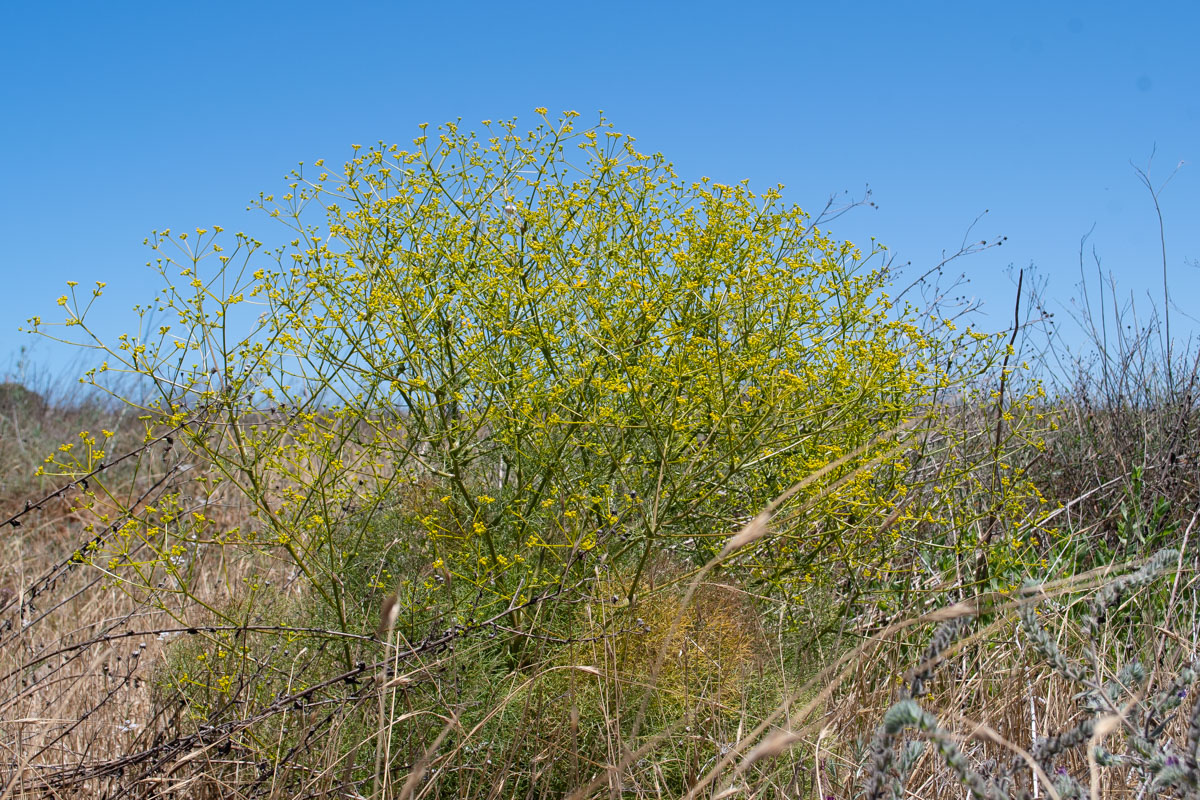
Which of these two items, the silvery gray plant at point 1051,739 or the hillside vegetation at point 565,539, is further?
Answer: the hillside vegetation at point 565,539

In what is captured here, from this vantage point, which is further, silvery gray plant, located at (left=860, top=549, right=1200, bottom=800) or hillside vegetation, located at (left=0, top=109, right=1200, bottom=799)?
hillside vegetation, located at (left=0, top=109, right=1200, bottom=799)

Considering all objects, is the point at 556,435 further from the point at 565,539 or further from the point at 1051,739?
the point at 1051,739

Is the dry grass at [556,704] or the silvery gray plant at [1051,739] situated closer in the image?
the silvery gray plant at [1051,739]

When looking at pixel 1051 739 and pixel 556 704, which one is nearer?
pixel 1051 739

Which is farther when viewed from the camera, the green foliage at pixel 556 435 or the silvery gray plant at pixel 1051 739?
the green foliage at pixel 556 435

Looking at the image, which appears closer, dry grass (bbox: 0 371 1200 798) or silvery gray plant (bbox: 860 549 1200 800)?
silvery gray plant (bbox: 860 549 1200 800)

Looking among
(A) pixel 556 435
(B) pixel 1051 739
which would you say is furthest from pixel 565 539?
(B) pixel 1051 739

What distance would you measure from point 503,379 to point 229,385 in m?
0.86

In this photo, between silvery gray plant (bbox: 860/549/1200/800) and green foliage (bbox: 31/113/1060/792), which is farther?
green foliage (bbox: 31/113/1060/792)

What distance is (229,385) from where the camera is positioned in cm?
301

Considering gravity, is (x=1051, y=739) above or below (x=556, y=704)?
above

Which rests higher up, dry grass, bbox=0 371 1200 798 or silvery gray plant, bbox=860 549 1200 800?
silvery gray plant, bbox=860 549 1200 800

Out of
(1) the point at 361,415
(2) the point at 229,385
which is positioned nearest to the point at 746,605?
(1) the point at 361,415

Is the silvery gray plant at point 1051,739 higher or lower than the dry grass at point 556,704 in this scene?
higher
